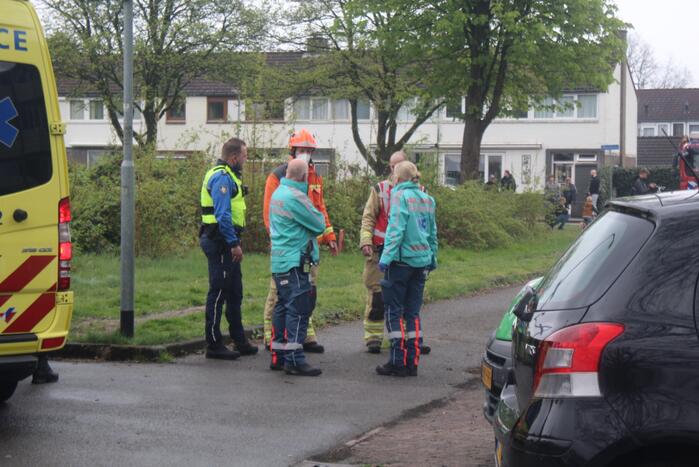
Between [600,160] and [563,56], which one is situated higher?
[563,56]

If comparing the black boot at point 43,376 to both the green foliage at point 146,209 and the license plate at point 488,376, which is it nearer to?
the license plate at point 488,376

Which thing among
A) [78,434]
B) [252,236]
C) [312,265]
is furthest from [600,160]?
[78,434]

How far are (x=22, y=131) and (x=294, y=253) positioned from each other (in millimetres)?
2789

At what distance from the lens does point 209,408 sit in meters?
7.78

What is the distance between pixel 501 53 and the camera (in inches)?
1117

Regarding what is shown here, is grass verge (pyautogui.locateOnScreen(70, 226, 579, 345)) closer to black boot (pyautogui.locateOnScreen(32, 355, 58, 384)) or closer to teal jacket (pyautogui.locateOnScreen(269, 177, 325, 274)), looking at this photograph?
black boot (pyautogui.locateOnScreen(32, 355, 58, 384))

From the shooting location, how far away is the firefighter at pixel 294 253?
9008 millimetres

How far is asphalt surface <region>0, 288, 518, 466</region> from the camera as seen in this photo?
6531mm

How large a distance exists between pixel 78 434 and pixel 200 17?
3499 centimetres

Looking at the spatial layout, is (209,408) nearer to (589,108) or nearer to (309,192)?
(309,192)

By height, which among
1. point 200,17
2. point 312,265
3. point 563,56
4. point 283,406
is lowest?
point 283,406

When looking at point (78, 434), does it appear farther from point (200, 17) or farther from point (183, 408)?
point (200, 17)

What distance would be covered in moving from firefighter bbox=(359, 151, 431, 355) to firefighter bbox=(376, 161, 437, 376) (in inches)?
34.1

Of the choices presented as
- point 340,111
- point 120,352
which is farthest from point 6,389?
point 340,111
